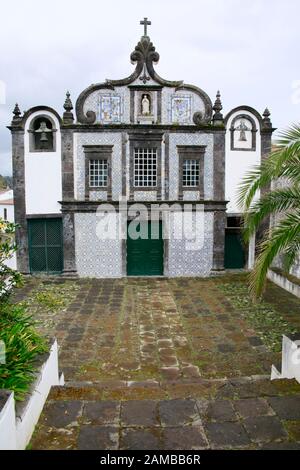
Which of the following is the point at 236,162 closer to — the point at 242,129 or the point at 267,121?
the point at 242,129

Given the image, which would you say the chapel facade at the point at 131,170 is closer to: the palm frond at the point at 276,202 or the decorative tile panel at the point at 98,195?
the decorative tile panel at the point at 98,195

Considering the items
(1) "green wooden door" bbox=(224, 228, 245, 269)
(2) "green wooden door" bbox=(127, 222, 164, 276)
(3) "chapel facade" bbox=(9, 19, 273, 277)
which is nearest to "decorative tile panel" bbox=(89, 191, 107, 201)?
(3) "chapel facade" bbox=(9, 19, 273, 277)

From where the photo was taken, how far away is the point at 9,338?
468cm

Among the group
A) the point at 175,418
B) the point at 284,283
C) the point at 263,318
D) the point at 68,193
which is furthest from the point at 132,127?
the point at 175,418

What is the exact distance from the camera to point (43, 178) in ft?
45.0

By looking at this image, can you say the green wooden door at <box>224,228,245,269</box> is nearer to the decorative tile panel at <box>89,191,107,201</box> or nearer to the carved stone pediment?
the decorative tile panel at <box>89,191,107,201</box>

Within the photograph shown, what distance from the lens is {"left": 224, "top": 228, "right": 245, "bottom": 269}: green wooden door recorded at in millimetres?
14531

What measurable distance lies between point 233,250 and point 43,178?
7799 mm

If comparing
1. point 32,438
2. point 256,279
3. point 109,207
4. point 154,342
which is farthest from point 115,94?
point 32,438

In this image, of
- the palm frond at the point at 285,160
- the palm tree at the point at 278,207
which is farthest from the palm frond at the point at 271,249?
the palm frond at the point at 285,160

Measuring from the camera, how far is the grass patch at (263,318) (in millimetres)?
7824

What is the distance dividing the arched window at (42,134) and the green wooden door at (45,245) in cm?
267
